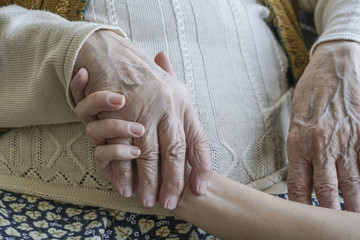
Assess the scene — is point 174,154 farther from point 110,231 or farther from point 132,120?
point 110,231

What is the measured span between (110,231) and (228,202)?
11.6 inches

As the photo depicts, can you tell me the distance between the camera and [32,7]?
1.07 meters

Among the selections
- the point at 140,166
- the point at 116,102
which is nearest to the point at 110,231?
the point at 140,166

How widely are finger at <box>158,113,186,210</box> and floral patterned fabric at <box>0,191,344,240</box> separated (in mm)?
104

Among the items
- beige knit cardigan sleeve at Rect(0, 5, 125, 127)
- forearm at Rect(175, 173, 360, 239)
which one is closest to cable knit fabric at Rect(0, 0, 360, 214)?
beige knit cardigan sleeve at Rect(0, 5, 125, 127)

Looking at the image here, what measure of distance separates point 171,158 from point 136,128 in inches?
4.2

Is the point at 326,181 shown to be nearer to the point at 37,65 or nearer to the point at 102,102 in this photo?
the point at 102,102

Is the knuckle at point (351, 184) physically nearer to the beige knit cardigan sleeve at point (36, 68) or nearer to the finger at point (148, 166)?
the finger at point (148, 166)

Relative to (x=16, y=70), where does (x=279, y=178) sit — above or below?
below

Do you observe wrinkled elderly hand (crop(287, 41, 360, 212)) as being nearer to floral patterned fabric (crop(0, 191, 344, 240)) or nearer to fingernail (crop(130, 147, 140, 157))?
floral patterned fabric (crop(0, 191, 344, 240))

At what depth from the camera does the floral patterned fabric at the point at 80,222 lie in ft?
2.82

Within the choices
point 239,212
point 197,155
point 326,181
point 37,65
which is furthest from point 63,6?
point 326,181

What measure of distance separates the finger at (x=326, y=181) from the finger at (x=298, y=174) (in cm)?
2

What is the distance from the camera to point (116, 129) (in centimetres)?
79
